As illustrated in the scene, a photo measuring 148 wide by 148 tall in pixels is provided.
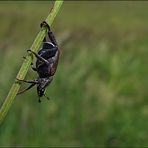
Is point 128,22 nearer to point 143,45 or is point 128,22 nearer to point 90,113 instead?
point 143,45

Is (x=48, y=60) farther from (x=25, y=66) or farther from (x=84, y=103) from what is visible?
(x=84, y=103)

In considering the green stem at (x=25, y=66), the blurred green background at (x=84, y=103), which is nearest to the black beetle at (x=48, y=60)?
the green stem at (x=25, y=66)

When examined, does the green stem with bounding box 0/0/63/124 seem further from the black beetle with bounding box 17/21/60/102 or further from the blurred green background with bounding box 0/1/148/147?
the blurred green background with bounding box 0/1/148/147

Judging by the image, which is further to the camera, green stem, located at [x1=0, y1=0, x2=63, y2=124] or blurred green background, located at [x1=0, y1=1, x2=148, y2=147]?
blurred green background, located at [x1=0, y1=1, x2=148, y2=147]

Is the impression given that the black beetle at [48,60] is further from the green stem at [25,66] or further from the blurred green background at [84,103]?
the blurred green background at [84,103]

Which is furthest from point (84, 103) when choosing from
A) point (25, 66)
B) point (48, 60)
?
point (25, 66)

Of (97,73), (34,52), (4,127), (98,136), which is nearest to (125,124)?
(98,136)

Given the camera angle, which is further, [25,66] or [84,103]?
[84,103]

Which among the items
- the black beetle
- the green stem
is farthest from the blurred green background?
the green stem

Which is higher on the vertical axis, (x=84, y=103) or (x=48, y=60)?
(x=84, y=103)

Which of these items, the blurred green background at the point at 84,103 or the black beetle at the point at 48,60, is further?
the blurred green background at the point at 84,103

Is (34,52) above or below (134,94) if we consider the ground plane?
below
